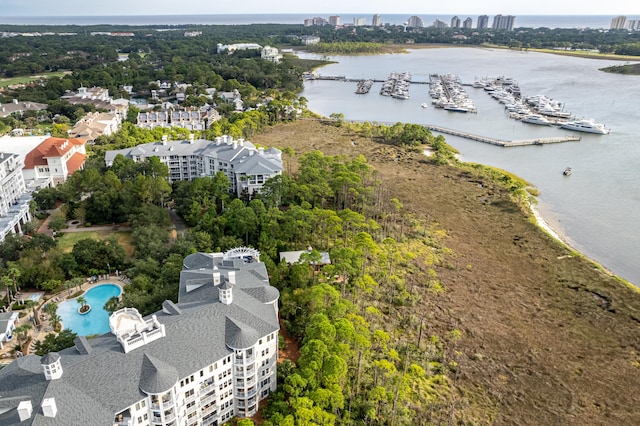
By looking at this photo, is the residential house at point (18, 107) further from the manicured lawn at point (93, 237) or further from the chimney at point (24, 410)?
the chimney at point (24, 410)

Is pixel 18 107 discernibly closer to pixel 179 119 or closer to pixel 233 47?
pixel 179 119

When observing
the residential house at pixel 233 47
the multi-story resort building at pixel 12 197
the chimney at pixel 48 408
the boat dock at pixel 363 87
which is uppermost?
the residential house at pixel 233 47

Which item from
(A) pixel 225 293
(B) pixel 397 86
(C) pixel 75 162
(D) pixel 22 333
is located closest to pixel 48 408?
(A) pixel 225 293

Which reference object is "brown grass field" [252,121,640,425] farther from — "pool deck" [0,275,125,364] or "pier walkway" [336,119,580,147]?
"pier walkway" [336,119,580,147]

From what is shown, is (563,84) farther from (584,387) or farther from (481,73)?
(584,387)

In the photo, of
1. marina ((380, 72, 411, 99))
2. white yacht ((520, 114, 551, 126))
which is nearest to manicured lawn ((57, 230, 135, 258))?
white yacht ((520, 114, 551, 126))

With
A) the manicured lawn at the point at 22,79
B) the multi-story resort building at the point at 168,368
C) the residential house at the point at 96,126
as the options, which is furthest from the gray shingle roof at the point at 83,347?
the manicured lawn at the point at 22,79

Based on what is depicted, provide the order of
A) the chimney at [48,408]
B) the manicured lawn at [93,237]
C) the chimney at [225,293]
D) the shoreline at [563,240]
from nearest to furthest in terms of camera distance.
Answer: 1. the chimney at [48,408]
2. the chimney at [225,293]
3. the shoreline at [563,240]
4. the manicured lawn at [93,237]
